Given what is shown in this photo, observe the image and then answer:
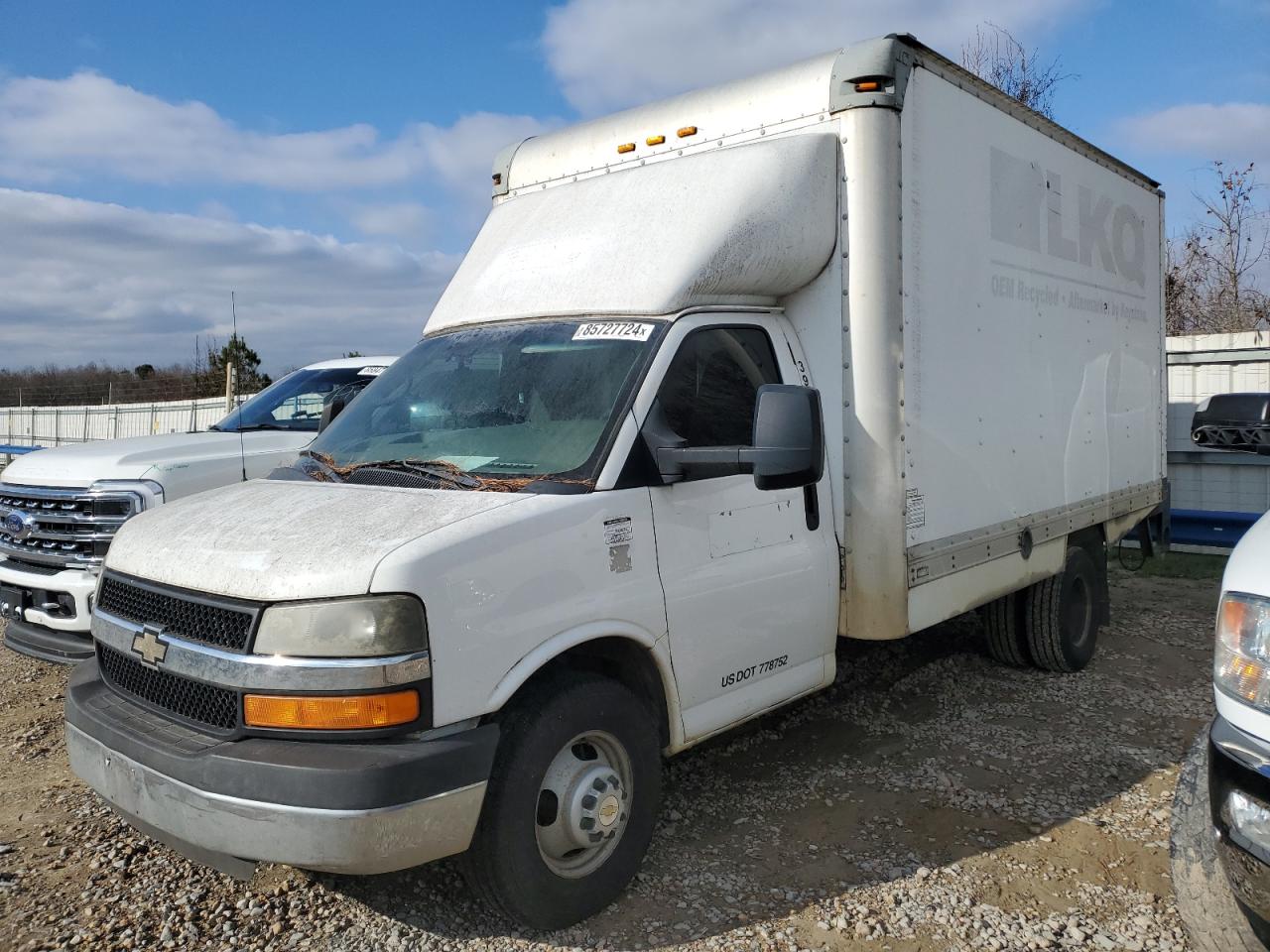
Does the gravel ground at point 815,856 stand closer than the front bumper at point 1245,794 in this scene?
No

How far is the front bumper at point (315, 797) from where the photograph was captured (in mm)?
2803

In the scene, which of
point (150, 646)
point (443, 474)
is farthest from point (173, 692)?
point (443, 474)

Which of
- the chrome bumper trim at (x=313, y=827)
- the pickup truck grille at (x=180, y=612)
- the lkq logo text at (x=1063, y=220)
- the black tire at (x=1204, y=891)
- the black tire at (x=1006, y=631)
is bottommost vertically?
the black tire at (x=1204, y=891)

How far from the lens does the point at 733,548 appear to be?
3.98m

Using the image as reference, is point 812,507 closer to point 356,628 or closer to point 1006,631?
point 356,628

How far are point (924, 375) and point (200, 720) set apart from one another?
3342mm

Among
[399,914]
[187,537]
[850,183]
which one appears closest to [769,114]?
[850,183]

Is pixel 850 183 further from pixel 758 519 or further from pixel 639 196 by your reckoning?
pixel 758 519

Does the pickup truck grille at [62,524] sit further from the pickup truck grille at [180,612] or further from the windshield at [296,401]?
the pickup truck grille at [180,612]

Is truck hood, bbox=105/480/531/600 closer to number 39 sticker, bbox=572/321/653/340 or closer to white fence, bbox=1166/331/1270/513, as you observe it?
number 39 sticker, bbox=572/321/653/340

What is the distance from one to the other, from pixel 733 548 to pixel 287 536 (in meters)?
1.69

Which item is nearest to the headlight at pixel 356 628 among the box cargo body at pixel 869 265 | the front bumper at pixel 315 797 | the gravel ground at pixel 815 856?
the front bumper at pixel 315 797

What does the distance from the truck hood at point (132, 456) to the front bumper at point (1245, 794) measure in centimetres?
515

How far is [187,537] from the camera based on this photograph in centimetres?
344
